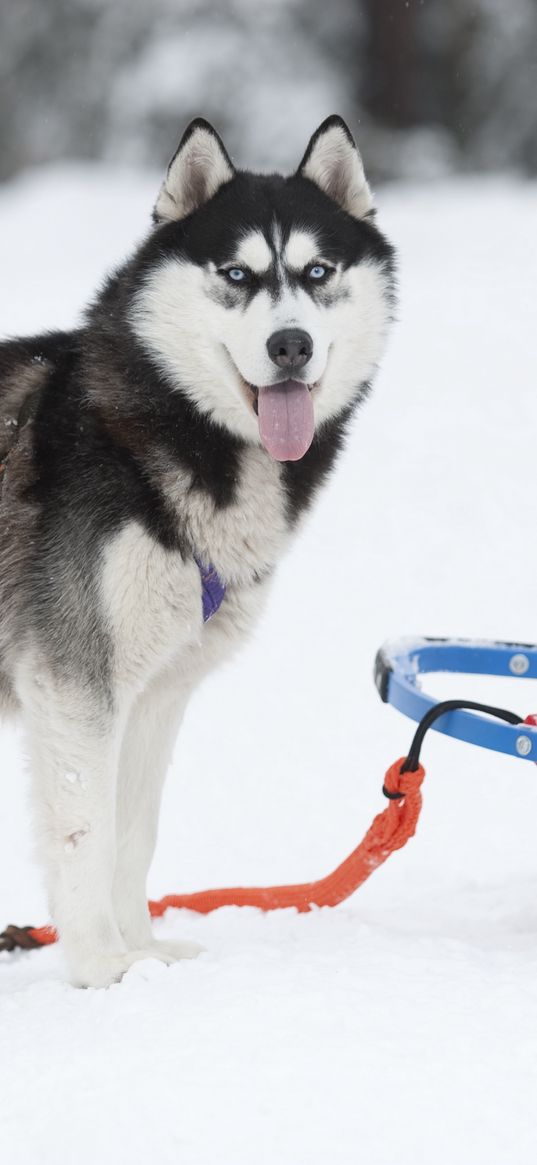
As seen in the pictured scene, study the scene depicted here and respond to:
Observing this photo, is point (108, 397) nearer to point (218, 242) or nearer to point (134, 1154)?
point (218, 242)

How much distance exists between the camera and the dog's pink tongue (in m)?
2.83

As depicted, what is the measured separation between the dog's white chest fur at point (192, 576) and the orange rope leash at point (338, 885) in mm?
528

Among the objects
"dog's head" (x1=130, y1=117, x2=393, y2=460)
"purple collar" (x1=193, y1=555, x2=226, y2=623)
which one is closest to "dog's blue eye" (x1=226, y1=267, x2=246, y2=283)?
"dog's head" (x1=130, y1=117, x2=393, y2=460)

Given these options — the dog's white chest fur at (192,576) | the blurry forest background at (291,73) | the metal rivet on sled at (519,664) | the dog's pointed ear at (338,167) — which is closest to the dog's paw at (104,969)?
the dog's white chest fur at (192,576)

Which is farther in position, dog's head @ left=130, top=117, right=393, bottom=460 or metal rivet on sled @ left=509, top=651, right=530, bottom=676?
metal rivet on sled @ left=509, top=651, right=530, bottom=676

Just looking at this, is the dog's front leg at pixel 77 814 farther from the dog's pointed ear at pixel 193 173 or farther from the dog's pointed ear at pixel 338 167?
the dog's pointed ear at pixel 338 167

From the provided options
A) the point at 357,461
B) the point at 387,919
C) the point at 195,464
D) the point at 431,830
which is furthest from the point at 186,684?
the point at 357,461

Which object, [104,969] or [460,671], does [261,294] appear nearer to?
[460,671]

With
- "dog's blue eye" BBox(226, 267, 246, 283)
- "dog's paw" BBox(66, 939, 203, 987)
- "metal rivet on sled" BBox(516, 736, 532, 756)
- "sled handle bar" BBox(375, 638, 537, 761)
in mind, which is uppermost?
"dog's blue eye" BBox(226, 267, 246, 283)

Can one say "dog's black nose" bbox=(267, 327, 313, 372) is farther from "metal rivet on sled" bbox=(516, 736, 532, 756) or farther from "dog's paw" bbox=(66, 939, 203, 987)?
"dog's paw" bbox=(66, 939, 203, 987)

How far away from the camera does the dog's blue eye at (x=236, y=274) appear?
2881mm

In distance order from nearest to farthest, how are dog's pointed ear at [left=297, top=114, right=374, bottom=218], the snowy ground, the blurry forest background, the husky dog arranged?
1. the snowy ground
2. the husky dog
3. dog's pointed ear at [left=297, top=114, right=374, bottom=218]
4. the blurry forest background

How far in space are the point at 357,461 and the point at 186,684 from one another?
129 inches

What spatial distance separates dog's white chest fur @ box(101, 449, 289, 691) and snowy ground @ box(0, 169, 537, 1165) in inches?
26.7
